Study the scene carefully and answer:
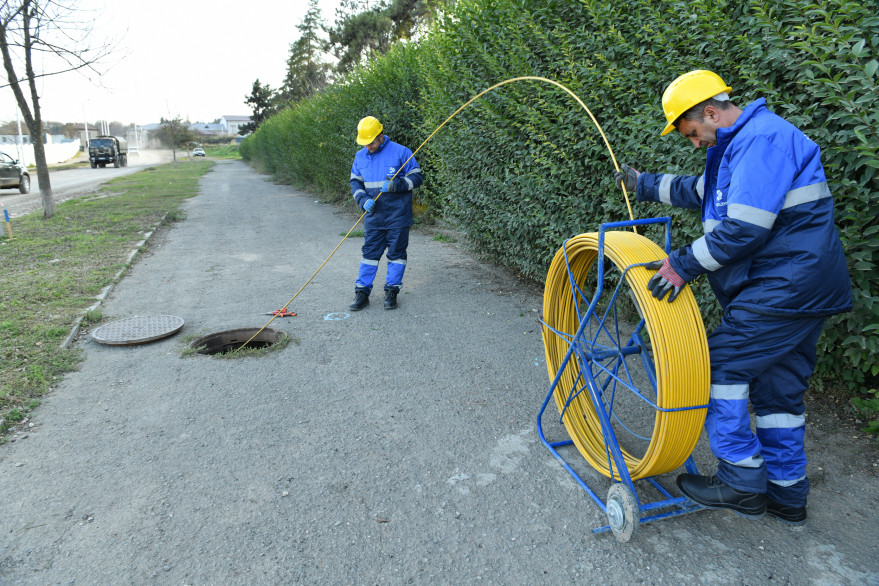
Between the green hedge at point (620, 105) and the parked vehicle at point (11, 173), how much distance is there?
19.2 metres

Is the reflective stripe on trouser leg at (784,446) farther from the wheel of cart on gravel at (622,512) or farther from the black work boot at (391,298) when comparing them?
the black work boot at (391,298)

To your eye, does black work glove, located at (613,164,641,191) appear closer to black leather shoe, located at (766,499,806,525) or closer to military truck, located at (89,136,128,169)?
black leather shoe, located at (766,499,806,525)

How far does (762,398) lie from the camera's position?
8.59 feet

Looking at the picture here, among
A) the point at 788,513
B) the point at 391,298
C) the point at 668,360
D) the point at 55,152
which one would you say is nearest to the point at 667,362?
the point at 668,360

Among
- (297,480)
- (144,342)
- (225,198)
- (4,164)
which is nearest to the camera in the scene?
(297,480)

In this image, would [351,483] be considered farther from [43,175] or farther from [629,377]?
[43,175]

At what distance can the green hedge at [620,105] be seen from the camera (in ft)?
9.59

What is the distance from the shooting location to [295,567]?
249 centimetres

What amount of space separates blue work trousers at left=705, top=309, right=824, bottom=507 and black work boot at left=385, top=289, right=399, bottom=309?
4096mm

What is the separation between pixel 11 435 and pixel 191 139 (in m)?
69.7

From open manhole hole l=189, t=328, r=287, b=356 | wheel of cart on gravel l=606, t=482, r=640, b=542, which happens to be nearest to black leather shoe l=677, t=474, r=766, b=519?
wheel of cart on gravel l=606, t=482, r=640, b=542

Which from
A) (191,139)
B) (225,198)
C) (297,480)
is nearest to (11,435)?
(297,480)

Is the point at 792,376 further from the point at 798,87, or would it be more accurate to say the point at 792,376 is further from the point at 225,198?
the point at 225,198

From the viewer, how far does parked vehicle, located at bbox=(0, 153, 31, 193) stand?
67.5ft
